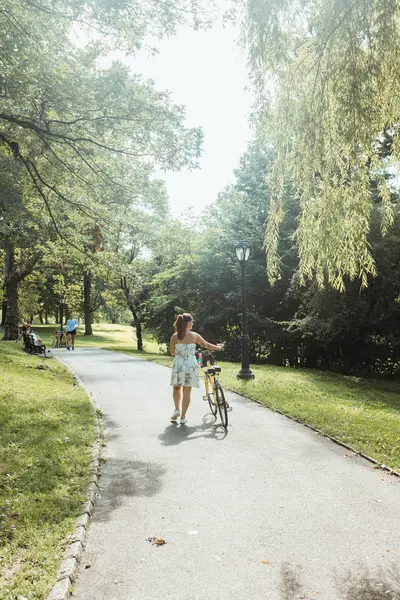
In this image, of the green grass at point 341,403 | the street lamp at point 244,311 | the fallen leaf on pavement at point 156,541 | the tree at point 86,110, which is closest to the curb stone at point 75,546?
the fallen leaf on pavement at point 156,541

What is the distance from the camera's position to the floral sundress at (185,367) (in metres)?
8.53

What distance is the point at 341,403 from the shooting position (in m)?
11.6

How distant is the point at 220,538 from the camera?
13.9 feet

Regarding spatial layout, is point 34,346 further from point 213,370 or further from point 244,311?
point 213,370

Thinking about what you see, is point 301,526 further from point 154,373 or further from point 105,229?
point 154,373

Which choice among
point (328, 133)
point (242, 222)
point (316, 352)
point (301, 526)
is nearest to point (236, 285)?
point (242, 222)

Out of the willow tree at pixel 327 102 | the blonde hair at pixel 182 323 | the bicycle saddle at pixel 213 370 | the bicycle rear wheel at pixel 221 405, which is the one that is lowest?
the bicycle rear wheel at pixel 221 405

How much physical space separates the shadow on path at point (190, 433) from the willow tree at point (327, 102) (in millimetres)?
2995

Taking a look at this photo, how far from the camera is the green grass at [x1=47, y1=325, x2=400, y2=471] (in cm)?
757

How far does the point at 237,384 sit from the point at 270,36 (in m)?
9.74

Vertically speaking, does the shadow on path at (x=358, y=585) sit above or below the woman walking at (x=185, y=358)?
below

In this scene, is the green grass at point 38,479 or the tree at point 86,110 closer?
the green grass at point 38,479

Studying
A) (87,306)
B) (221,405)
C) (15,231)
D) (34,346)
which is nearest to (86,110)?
(221,405)

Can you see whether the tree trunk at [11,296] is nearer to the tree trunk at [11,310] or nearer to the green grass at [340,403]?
the tree trunk at [11,310]
